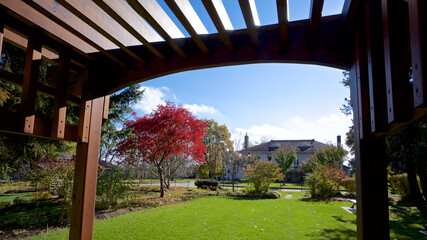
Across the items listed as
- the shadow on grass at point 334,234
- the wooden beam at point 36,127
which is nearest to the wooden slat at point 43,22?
the wooden beam at point 36,127

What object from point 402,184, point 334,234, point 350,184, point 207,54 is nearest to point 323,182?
point 350,184

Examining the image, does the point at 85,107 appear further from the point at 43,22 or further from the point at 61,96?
the point at 43,22

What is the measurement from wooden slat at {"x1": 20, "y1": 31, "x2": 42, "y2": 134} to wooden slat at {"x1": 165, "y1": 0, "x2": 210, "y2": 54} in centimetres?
124

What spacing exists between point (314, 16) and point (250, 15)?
1.40 feet

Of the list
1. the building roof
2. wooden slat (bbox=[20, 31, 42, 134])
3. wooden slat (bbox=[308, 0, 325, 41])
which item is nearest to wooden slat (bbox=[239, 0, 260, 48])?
wooden slat (bbox=[308, 0, 325, 41])

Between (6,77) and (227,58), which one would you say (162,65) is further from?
(6,77)

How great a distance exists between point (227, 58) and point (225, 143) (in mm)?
21465

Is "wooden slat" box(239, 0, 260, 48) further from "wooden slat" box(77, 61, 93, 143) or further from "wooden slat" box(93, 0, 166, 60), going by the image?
"wooden slat" box(77, 61, 93, 143)

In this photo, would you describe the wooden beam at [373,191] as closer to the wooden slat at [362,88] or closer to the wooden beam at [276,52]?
the wooden slat at [362,88]

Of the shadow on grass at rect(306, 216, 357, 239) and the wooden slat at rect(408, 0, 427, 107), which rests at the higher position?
the wooden slat at rect(408, 0, 427, 107)

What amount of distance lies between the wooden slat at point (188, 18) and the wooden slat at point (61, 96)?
1228 millimetres

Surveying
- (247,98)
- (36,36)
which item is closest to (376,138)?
(36,36)

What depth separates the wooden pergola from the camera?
3.98ft

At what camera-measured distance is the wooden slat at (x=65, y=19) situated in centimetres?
171
